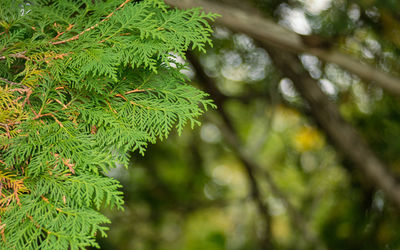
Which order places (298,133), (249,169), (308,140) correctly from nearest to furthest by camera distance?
(249,169) → (308,140) → (298,133)

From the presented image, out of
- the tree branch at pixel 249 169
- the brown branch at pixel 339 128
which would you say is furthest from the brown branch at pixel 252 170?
the brown branch at pixel 339 128

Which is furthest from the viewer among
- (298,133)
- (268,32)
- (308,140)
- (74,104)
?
(298,133)

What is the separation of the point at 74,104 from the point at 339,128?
1.45 metres

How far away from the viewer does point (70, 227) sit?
0.63 m

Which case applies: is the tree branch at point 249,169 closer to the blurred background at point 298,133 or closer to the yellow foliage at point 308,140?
the blurred background at point 298,133

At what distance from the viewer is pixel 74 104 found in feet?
2.30

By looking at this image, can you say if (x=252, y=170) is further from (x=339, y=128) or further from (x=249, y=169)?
(x=339, y=128)

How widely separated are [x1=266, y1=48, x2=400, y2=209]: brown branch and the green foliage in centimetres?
120

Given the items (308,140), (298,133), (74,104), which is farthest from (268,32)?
(298,133)

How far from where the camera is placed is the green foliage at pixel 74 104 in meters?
0.64

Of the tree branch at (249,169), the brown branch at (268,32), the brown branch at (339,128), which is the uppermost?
the brown branch at (268,32)

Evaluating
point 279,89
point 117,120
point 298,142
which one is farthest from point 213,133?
point 117,120

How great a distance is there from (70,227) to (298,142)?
2434 mm

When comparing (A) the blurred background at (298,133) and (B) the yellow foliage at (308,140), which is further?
(B) the yellow foliage at (308,140)
